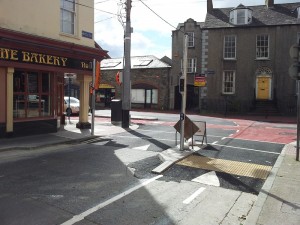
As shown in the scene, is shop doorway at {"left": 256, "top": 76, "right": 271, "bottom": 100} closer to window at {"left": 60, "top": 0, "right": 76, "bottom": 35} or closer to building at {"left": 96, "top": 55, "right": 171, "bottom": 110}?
building at {"left": 96, "top": 55, "right": 171, "bottom": 110}

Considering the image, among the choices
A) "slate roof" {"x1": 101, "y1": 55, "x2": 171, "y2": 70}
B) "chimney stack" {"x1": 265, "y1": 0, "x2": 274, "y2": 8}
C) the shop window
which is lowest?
the shop window

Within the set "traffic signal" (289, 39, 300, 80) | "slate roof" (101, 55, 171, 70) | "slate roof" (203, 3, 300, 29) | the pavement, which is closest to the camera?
the pavement

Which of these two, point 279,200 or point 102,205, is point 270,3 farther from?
point 102,205

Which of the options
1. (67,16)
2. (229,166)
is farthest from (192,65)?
(229,166)

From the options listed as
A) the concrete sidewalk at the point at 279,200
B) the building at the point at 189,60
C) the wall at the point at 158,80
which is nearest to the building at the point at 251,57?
the building at the point at 189,60

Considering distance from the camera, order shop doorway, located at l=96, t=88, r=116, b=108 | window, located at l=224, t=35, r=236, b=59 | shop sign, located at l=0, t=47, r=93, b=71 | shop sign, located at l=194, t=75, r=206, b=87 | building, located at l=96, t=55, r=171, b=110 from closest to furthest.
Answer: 1. shop sign, located at l=0, t=47, r=93, b=71
2. window, located at l=224, t=35, r=236, b=59
3. shop sign, located at l=194, t=75, r=206, b=87
4. building, located at l=96, t=55, r=171, b=110
5. shop doorway, located at l=96, t=88, r=116, b=108

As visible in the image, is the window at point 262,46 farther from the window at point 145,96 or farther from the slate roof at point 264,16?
the window at point 145,96

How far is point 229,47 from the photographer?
3152cm

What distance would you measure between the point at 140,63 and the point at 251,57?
12909 mm

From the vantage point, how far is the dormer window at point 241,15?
102ft

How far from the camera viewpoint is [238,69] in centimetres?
3103

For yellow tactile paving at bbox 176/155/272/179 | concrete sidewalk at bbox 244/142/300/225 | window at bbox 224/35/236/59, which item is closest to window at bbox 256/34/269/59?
window at bbox 224/35/236/59

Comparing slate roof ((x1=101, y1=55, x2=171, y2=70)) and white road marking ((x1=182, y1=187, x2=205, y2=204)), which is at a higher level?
slate roof ((x1=101, y1=55, x2=171, y2=70))

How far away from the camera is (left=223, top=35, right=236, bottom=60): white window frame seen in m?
31.3
